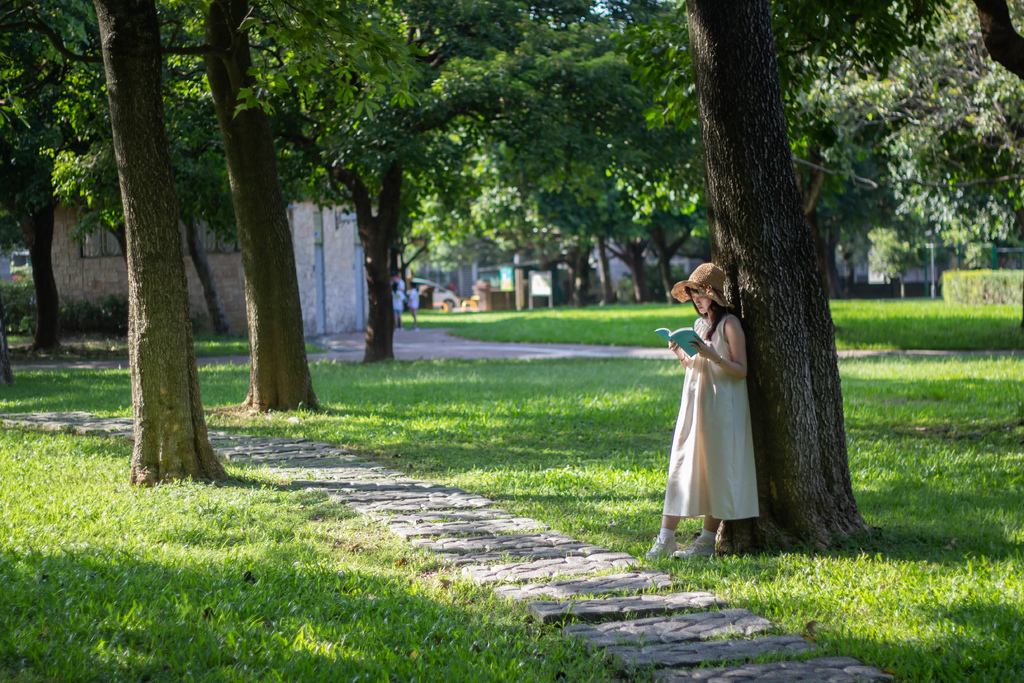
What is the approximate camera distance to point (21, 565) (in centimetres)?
481

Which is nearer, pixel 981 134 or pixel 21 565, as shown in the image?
pixel 21 565

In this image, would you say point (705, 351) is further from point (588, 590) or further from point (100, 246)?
point (100, 246)

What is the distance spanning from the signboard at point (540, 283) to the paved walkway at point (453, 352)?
74.1 feet

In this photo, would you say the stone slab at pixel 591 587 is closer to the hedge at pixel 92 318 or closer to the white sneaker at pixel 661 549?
the white sneaker at pixel 661 549

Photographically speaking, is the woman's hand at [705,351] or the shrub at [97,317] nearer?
the woman's hand at [705,351]

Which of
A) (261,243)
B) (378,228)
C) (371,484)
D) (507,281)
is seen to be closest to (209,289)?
(378,228)

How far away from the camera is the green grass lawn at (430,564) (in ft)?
12.5

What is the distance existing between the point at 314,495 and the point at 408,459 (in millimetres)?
1884

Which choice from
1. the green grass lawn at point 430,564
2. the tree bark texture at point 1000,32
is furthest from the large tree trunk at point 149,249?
the tree bark texture at point 1000,32

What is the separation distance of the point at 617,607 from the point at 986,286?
3253 cm

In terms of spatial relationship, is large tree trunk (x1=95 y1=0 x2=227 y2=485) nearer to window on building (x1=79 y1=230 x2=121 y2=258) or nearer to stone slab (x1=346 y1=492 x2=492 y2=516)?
stone slab (x1=346 y1=492 x2=492 y2=516)

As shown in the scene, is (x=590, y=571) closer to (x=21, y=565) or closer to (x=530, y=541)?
(x=530, y=541)

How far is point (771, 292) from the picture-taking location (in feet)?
18.1

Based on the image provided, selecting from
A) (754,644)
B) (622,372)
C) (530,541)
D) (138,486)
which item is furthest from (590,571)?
(622,372)
